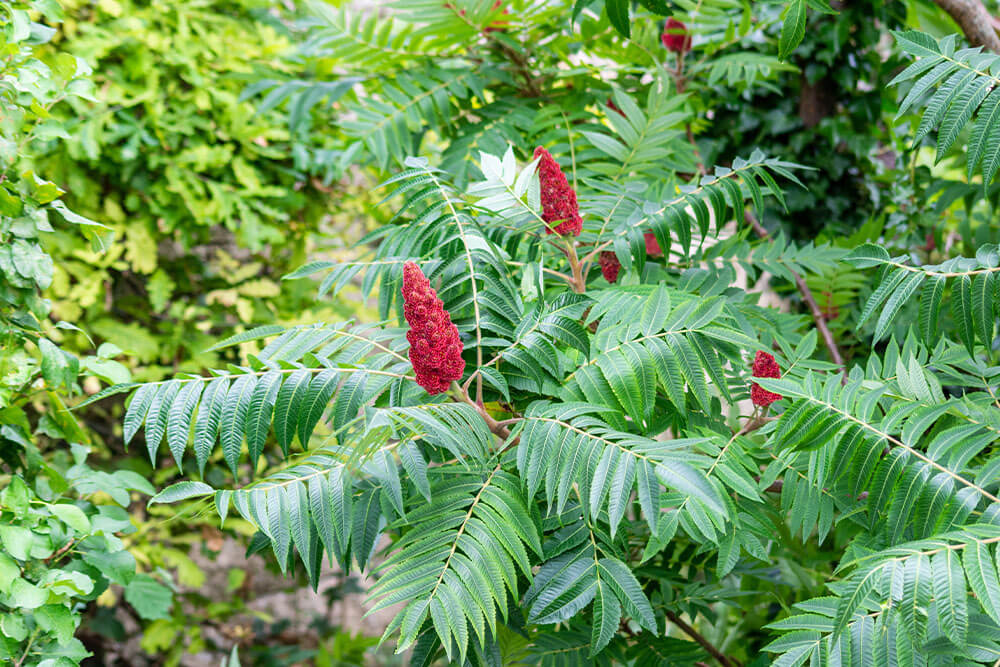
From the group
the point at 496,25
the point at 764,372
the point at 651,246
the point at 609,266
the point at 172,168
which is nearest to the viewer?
the point at 764,372

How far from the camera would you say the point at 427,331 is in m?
0.99

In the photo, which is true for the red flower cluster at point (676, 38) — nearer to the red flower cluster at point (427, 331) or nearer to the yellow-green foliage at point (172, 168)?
the yellow-green foliage at point (172, 168)

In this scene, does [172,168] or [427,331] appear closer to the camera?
[427,331]

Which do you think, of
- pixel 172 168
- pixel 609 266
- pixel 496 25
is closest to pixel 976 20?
pixel 609 266

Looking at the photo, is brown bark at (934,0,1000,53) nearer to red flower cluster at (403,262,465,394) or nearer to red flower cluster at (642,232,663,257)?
red flower cluster at (642,232,663,257)

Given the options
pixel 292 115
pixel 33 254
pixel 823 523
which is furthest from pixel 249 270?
pixel 823 523

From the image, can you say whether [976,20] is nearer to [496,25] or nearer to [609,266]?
[609,266]

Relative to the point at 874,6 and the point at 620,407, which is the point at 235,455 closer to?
the point at 620,407

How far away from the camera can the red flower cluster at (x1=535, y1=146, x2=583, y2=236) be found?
4.17 ft

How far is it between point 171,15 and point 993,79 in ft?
7.47

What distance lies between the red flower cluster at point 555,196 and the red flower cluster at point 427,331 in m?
0.33

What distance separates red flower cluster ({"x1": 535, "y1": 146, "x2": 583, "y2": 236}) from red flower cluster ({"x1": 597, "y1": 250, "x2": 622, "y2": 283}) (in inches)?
8.6

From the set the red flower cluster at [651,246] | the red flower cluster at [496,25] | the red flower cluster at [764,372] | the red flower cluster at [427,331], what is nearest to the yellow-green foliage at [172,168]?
the red flower cluster at [496,25]

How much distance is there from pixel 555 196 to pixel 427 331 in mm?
400
